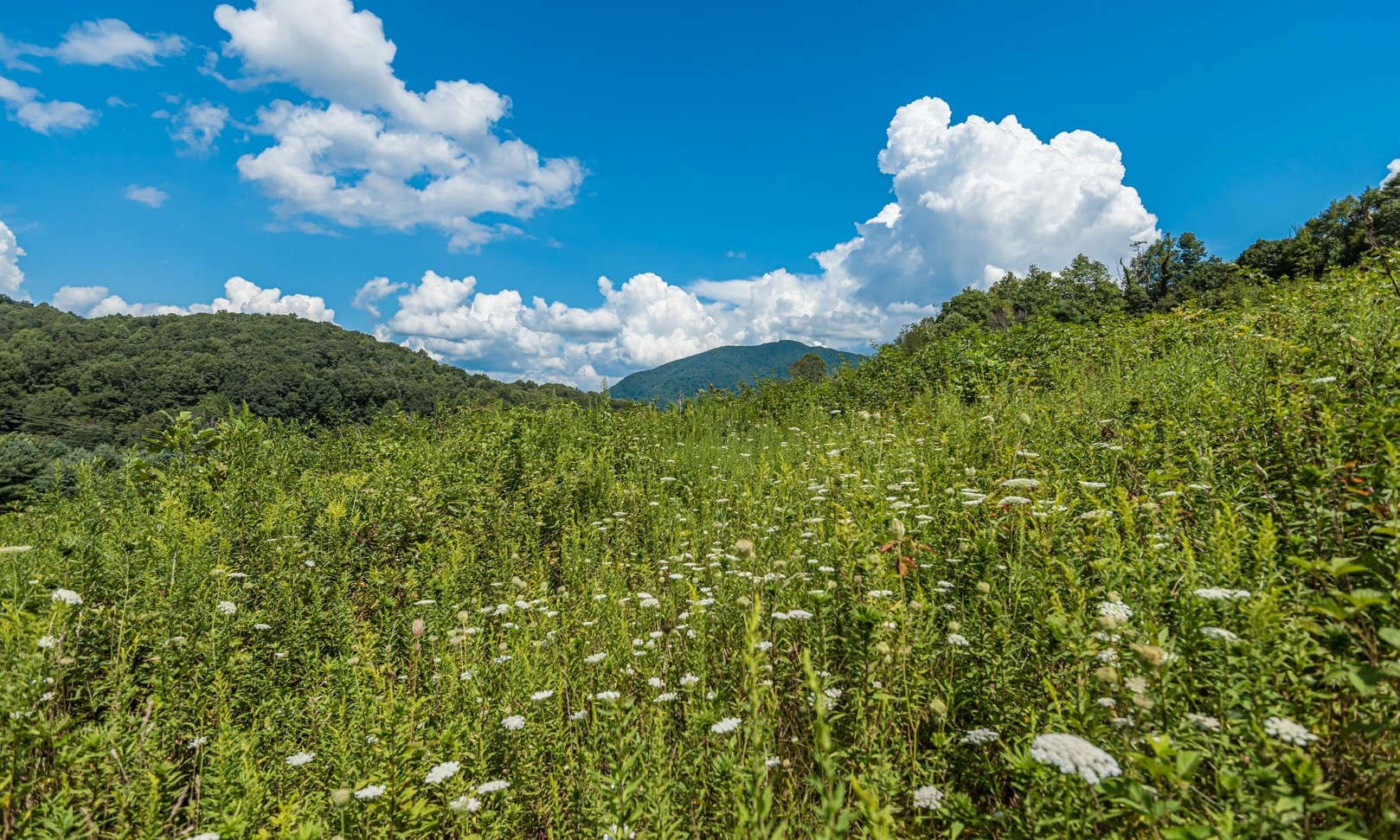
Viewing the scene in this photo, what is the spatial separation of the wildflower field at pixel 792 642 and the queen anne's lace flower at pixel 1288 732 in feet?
0.04

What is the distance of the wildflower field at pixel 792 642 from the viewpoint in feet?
5.07

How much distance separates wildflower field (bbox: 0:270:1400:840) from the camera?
1544 mm

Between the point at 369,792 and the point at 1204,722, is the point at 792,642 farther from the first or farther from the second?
the point at 369,792

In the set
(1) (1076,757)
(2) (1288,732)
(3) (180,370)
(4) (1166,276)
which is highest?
(4) (1166,276)

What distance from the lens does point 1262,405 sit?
12.5 feet

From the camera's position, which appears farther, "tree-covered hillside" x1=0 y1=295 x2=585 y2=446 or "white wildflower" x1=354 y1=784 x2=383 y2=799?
"tree-covered hillside" x1=0 y1=295 x2=585 y2=446

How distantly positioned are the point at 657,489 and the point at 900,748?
4.75 meters

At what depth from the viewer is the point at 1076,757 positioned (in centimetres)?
142

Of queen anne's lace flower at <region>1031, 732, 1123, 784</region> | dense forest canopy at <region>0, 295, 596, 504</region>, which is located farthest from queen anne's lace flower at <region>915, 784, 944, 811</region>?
dense forest canopy at <region>0, 295, 596, 504</region>

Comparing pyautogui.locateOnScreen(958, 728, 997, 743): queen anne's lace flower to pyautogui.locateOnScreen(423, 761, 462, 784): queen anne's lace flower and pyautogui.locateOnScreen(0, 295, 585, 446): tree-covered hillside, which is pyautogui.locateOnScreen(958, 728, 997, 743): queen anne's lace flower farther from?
pyautogui.locateOnScreen(0, 295, 585, 446): tree-covered hillside

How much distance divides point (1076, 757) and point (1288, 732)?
0.48m

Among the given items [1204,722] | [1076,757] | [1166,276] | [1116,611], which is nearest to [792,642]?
[1116,611]

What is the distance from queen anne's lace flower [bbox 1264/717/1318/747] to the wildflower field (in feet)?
0.04

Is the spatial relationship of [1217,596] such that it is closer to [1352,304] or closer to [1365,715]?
[1365,715]
